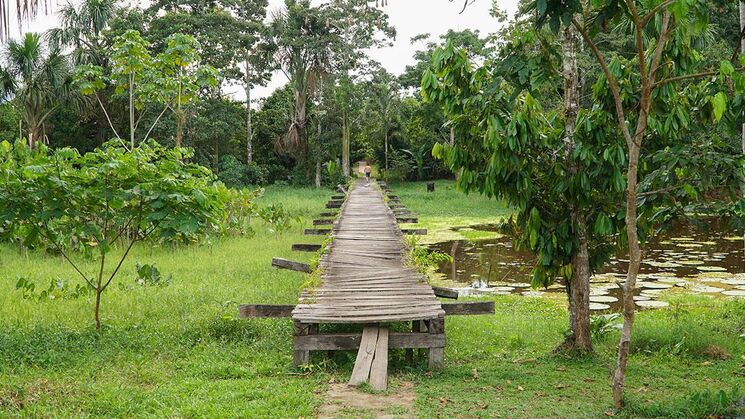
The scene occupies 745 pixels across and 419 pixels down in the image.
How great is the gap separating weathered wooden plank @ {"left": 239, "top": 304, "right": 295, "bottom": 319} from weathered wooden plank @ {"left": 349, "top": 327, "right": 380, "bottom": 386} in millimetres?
688

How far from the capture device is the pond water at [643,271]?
8.77 m

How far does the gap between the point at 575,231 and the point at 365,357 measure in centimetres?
186

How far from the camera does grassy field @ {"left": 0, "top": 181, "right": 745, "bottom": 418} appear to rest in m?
3.92

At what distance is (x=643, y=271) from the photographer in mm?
10281

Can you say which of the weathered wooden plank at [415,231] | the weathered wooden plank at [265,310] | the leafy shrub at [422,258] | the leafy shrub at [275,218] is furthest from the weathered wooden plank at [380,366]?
the leafy shrub at [275,218]

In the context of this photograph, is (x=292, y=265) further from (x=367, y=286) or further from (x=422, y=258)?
(x=367, y=286)

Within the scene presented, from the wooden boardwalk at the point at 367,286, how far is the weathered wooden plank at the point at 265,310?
0.41ft

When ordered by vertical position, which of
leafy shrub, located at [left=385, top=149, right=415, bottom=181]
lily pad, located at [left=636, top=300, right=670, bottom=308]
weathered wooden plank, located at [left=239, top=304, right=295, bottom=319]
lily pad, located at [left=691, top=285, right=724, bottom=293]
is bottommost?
lily pad, located at [left=636, top=300, right=670, bottom=308]

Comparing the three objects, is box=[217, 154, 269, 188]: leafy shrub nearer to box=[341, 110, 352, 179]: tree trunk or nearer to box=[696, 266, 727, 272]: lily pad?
box=[341, 110, 352, 179]: tree trunk

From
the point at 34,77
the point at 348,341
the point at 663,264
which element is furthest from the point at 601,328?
the point at 34,77

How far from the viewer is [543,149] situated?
524 cm

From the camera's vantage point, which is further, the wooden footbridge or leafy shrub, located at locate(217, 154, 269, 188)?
leafy shrub, located at locate(217, 154, 269, 188)

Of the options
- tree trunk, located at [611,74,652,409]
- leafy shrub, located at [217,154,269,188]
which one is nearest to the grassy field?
tree trunk, located at [611,74,652,409]

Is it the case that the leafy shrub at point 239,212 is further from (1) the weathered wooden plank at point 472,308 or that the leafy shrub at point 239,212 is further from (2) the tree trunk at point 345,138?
(2) the tree trunk at point 345,138
